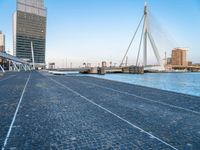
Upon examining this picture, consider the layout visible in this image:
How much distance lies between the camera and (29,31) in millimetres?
155625

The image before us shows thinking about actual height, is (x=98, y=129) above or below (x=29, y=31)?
below

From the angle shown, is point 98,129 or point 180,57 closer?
point 98,129

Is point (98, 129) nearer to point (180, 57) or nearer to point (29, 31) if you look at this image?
point (29, 31)

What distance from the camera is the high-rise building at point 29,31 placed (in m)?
148

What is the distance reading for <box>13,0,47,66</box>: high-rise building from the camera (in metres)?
148

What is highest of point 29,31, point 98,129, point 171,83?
point 29,31

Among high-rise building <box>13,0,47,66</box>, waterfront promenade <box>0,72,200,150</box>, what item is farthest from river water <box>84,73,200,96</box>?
high-rise building <box>13,0,47,66</box>

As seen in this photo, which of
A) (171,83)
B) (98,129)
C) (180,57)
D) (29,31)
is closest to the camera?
(98,129)

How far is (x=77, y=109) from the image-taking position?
8.52 m

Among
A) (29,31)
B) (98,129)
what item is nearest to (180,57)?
(29,31)

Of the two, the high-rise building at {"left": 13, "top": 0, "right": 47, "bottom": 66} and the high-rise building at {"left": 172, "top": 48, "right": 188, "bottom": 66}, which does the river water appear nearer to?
the high-rise building at {"left": 13, "top": 0, "right": 47, "bottom": 66}

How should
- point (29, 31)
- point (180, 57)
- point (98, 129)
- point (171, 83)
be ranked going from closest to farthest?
point (98, 129)
point (171, 83)
point (29, 31)
point (180, 57)

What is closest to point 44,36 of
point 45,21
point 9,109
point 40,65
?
point 45,21

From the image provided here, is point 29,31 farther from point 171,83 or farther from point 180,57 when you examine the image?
point 171,83
